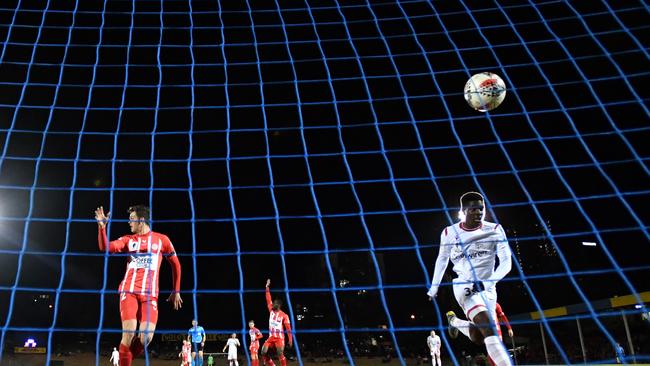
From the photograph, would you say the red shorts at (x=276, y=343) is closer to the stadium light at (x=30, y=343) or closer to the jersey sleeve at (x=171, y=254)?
the jersey sleeve at (x=171, y=254)

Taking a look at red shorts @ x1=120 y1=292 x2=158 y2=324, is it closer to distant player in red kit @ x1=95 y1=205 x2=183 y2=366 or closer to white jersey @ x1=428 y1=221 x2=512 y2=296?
distant player in red kit @ x1=95 y1=205 x2=183 y2=366

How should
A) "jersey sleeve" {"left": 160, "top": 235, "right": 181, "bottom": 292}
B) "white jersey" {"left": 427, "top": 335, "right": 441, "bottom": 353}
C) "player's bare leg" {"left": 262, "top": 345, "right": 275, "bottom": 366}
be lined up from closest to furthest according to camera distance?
1. "jersey sleeve" {"left": 160, "top": 235, "right": 181, "bottom": 292}
2. "player's bare leg" {"left": 262, "top": 345, "right": 275, "bottom": 366}
3. "white jersey" {"left": 427, "top": 335, "right": 441, "bottom": 353}

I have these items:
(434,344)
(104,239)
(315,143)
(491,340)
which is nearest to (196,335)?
(104,239)

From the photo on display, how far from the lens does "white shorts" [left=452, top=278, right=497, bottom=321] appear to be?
4.79 m

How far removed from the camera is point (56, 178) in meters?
20.3

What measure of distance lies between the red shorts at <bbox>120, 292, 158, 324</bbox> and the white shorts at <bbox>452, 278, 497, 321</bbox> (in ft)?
9.16

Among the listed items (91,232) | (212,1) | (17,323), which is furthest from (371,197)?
(17,323)

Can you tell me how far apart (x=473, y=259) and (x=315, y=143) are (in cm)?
966

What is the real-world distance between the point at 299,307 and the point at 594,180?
1886 centimetres

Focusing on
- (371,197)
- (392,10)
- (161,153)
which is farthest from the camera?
(371,197)

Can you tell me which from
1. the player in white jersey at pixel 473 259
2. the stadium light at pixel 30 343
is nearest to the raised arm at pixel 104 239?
the player in white jersey at pixel 473 259

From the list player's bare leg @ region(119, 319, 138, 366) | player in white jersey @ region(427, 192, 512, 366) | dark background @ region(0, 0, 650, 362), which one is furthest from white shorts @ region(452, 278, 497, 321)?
player's bare leg @ region(119, 319, 138, 366)

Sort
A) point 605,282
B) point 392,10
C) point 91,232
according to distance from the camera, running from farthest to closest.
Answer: point 605,282 < point 91,232 < point 392,10

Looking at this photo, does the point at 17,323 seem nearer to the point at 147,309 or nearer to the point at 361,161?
the point at 361,161
